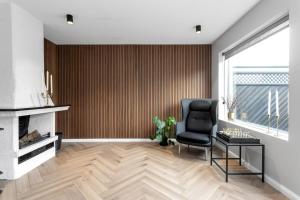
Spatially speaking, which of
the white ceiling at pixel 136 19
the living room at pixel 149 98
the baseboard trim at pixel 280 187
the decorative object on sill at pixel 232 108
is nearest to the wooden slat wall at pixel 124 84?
the living room at pixel 149 98

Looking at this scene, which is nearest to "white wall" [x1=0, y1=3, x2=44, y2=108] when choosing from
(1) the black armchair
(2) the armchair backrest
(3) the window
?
(1) the black armchair

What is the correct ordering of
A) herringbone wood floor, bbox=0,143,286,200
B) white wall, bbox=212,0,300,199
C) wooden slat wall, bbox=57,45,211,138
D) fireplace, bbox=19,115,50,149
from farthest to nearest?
wooden slat wall, bbox=57,45,211,138, fireplace, bbox=19,115,50,149, herringbone wood floor, bbox=0,143,286,200, white wall, bbox=212,0,300,199

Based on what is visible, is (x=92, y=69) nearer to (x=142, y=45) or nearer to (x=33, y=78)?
(x=142, y=45)

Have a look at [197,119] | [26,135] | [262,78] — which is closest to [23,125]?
[26,135]

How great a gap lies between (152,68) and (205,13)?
197 centimetres

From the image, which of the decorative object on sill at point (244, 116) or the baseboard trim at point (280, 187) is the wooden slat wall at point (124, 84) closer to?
the decorative object on sill at point (244, 116)

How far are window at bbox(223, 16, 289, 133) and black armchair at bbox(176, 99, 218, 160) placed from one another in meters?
0.49

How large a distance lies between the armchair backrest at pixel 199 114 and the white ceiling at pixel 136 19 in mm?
1466

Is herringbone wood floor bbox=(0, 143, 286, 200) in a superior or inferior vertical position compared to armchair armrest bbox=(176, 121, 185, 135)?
inferior

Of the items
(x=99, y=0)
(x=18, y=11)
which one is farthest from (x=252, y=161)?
(x=18, y=11)

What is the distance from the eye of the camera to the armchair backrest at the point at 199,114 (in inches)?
150

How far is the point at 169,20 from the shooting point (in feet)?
10.8

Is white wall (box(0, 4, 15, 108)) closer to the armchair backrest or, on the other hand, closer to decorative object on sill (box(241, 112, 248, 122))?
the armchair backrest

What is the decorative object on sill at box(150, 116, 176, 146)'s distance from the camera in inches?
168
